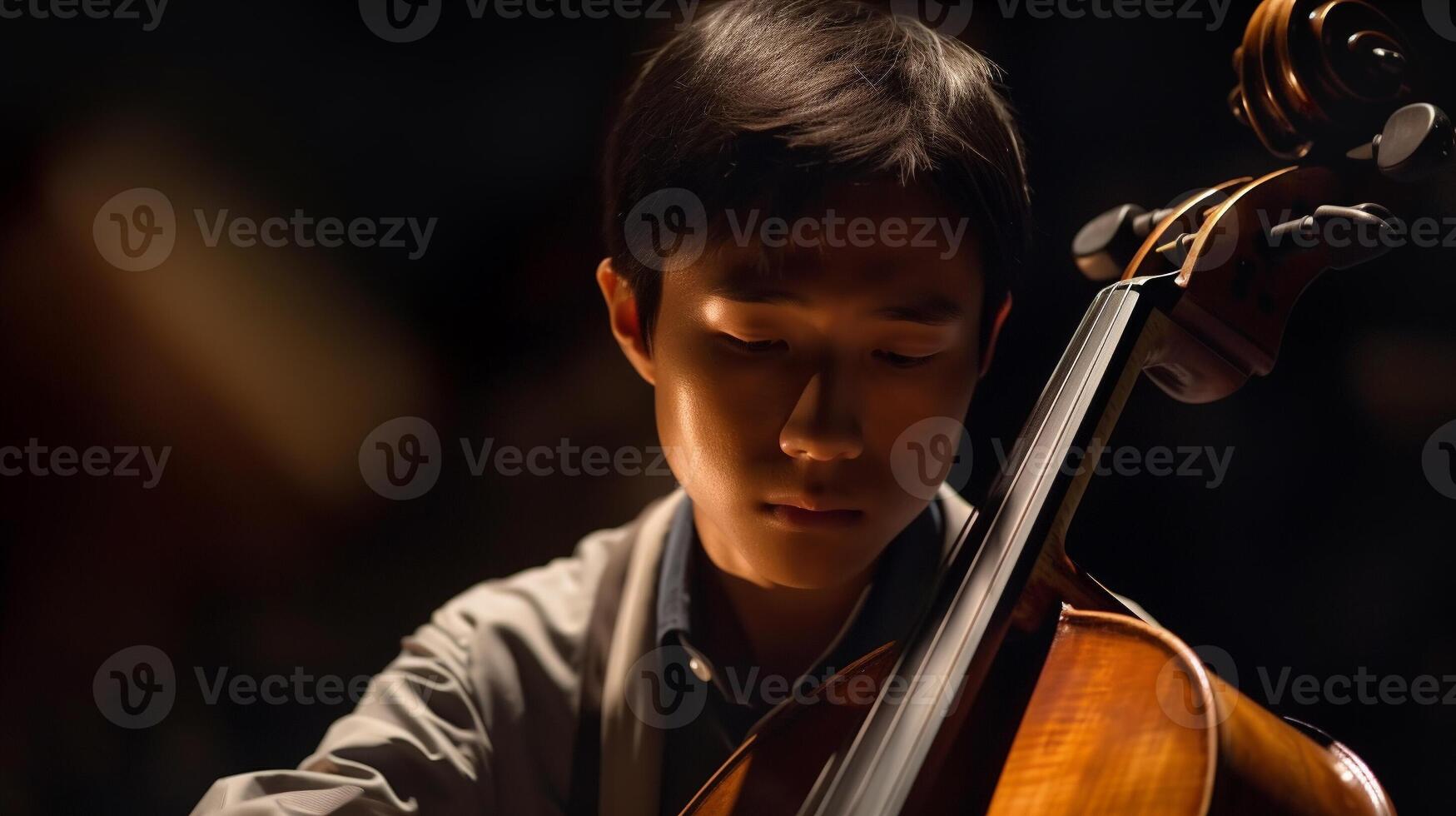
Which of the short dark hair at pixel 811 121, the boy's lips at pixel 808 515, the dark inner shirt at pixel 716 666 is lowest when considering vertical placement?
the dark inner shirt at pixel 716 666

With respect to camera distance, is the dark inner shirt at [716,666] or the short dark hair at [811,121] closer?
the short dark hair at [811,121]

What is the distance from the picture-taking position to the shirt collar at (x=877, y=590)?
32.4 inches

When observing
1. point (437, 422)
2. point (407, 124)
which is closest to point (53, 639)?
point (437, 422)

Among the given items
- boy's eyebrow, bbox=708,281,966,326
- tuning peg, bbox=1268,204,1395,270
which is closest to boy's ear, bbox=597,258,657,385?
boy's eyebrow, bbox=708,281,966,326

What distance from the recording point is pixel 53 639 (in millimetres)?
1003

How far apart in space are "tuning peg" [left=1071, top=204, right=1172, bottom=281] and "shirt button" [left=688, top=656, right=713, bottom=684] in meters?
0.41

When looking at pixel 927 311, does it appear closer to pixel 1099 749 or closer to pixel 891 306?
pixel 891 306

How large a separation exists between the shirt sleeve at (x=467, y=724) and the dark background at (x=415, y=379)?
0.28 m

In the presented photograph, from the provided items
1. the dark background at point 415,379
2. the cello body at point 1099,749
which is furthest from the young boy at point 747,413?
the dark background at point 415,379

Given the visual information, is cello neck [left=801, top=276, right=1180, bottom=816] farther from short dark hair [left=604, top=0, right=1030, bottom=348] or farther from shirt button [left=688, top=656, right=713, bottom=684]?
shirt button [left=688, top=656, right=713, bottom=684]

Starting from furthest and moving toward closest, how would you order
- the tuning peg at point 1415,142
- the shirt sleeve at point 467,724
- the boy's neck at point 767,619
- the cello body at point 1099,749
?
the boy's neck at point 767,619, the shirt sleeve at point 467,724, the tuning peg at point 1415,142, the cello body at point 1099,749

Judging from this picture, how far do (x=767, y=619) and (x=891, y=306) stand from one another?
314mm

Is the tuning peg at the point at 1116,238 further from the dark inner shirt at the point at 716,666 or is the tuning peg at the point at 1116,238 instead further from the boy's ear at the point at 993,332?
the dark inner shirt at the point at 716,666

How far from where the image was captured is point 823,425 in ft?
2.11
